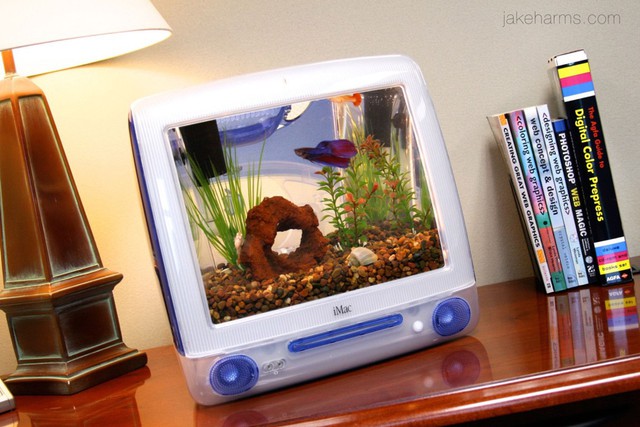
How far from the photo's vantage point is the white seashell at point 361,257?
939 millimetres

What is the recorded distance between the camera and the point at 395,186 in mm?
966

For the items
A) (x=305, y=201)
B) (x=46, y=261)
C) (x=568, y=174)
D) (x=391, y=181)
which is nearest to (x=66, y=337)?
(x=46, y=261)

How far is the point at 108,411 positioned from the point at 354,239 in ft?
1.25

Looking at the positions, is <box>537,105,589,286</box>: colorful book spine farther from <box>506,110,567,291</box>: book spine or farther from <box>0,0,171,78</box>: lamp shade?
<box>0,0,171,78</box>: lamp shade

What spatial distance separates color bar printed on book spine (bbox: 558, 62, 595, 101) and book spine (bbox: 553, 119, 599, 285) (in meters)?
0.04

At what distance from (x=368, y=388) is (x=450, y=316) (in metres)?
0.17

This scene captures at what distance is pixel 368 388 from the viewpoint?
854 mm

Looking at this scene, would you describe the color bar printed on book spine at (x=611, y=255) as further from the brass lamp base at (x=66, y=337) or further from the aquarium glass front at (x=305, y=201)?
the brass lamp base at (x=66, y=337)

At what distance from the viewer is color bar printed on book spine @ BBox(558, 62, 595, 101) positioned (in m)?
1.14

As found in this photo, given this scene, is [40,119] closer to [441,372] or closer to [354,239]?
[354,239]

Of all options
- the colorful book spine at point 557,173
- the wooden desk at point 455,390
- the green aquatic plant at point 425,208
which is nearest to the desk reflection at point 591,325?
the wooden desk at point 455,390

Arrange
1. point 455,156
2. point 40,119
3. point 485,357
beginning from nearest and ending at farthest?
point 485,357
point 40,119
point 455,156

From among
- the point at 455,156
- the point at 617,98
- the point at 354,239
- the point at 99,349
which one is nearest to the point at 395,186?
the point at 354,239

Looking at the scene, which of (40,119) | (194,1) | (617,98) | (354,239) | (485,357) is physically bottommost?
(485,357)
